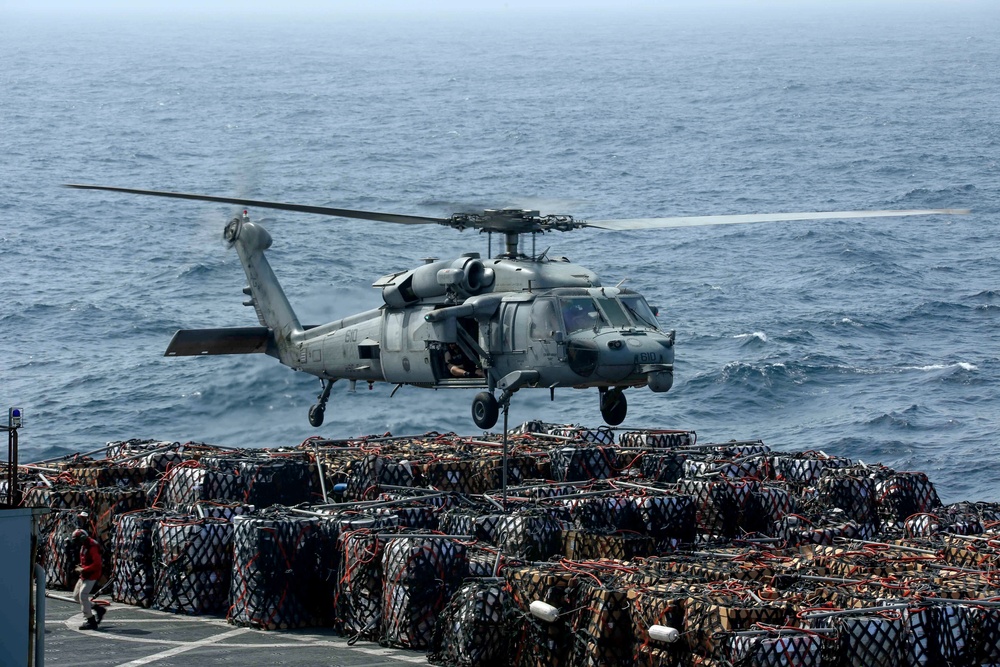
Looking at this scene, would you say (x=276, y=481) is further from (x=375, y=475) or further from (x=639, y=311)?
(x=639, y=311)

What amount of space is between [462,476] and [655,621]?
9988 millimetres

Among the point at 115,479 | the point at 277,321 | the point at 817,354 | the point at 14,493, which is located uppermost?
the point at 14,493

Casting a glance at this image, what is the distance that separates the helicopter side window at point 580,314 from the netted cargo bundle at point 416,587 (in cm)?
581

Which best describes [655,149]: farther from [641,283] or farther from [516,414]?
[516,414]

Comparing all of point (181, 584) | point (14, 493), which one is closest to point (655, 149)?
point (181, 584)

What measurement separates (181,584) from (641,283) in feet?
139

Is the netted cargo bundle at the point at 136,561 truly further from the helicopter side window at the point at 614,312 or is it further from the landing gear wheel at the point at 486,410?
the helicopter side window at the point at 614,312

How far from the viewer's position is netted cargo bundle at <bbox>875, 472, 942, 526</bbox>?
81.7ft

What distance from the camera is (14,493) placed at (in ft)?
41.3

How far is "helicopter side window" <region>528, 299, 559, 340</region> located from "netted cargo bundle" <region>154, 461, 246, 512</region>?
5.48 metres

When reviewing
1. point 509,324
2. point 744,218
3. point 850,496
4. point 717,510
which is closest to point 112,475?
point 509,324

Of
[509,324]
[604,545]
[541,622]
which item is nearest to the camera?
[541,622]

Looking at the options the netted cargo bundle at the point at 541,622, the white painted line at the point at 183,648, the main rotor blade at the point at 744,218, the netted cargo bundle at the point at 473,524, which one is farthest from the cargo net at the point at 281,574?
the main rotor blade at the point at 744,218

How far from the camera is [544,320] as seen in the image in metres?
23.6
